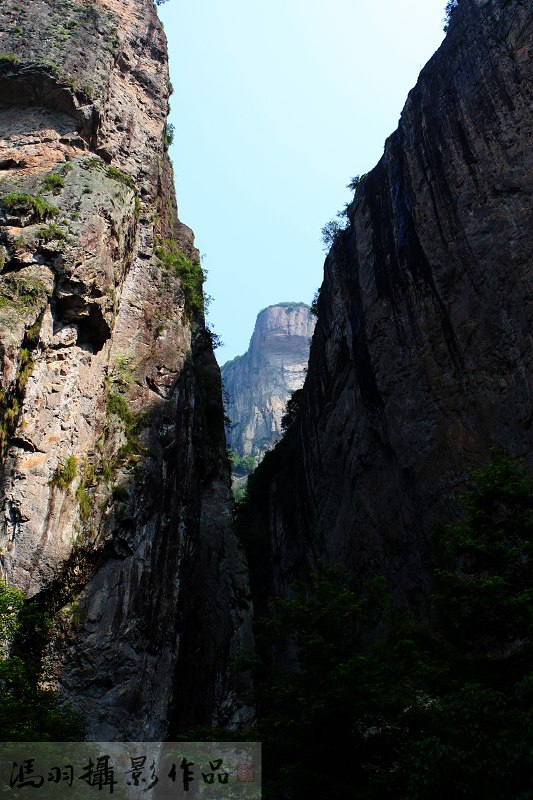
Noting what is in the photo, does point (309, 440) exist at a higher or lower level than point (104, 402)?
higher

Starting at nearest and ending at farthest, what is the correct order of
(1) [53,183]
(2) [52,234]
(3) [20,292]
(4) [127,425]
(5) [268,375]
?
1. (3) [20,292]
2. (2) [52,234]
3. (4) [127,425]
4. (1) [53,183]
5. (5) [268,375]

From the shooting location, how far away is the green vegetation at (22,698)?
9.71m

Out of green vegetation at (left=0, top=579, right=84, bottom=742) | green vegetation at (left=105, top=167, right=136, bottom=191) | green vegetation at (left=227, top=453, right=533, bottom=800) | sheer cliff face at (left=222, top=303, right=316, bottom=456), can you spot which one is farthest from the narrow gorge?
sheer cliff face at (left=222, top=303, right=316, bottom=456)

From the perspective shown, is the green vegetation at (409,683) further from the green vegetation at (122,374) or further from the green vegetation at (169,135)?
the green vegetation at (169,135)

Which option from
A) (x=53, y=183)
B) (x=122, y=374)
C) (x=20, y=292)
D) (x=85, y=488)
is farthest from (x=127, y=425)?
(x=53, y=183)

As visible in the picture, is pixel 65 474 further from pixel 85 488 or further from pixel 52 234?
pixel 52 234

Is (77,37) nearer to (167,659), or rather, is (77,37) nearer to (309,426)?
(309,426)

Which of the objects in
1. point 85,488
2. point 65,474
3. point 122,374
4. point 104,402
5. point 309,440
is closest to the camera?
point 65,474

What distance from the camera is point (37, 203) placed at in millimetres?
16922

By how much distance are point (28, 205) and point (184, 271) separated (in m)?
6.49

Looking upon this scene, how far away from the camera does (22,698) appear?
34.9 feet

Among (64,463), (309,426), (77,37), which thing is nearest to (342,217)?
(309,426)

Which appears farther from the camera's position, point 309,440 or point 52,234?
point 309,440

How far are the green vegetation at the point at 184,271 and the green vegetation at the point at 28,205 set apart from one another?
17.0 feet
